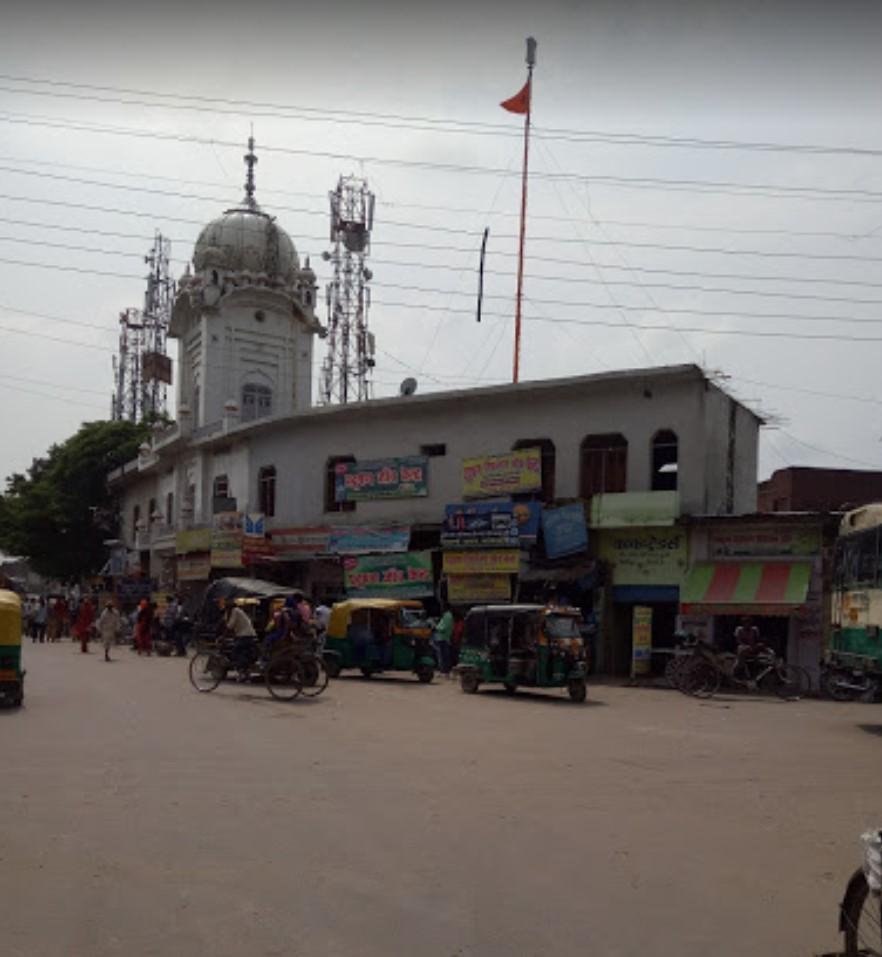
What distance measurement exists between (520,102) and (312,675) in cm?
1963

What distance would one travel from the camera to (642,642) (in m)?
24.2

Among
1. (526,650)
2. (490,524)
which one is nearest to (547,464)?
(490,524)


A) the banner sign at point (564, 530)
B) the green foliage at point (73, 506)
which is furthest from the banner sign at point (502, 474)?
the green foliage at point (73, 506)

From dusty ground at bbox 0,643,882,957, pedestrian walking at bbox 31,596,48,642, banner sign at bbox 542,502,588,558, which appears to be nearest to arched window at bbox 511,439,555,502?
banner sign at bbox 542,502,588,558

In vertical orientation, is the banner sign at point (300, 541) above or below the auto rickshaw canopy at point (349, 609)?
above

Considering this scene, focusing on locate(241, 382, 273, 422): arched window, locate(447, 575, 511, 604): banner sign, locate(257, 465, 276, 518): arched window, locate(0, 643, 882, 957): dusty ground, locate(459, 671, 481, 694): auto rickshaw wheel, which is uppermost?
locate(241, 382, 273, 422): arched window

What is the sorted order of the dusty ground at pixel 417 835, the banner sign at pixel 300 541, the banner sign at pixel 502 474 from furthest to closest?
the banner sign at pixel 300 541, the banner sign at pixel 502 474, the dusty ground at pixel 417 835

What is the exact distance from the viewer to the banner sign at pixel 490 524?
88.3ft

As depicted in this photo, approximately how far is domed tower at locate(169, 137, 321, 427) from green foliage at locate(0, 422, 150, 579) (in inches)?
350

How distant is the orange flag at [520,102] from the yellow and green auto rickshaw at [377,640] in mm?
15765

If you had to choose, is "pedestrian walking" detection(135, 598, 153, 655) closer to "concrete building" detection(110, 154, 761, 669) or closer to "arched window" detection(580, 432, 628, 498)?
"concrete building" detection(110, 154, 761, 669)

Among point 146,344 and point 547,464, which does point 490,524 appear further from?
point 146,344

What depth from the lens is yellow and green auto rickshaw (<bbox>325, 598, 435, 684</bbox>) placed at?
22438 mm

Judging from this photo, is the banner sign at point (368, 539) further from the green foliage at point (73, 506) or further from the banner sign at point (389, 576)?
the green foliage at point (73, 506)
